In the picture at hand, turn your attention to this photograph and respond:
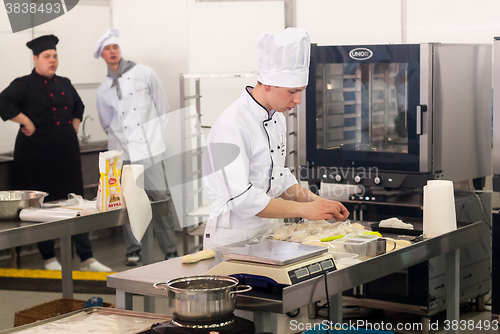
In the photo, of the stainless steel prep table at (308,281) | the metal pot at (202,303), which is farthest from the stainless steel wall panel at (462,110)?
the metal pot at (202,303)

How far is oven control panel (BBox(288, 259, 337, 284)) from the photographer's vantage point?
176cm

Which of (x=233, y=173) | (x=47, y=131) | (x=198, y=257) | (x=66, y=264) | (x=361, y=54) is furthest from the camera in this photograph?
(x=47, y=131)

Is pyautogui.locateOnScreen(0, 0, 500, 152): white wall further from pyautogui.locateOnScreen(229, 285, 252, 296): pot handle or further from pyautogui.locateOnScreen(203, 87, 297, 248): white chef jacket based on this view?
pyautogui.locateOnScreen(229, 285, 252, 296): pot handle

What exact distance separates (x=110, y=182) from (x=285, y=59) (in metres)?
1.11

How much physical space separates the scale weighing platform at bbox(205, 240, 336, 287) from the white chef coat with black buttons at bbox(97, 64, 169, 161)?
3.45 meters

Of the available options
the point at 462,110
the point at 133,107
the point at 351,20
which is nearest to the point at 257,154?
the point at 462,110

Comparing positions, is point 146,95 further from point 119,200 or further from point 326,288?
point 326,288

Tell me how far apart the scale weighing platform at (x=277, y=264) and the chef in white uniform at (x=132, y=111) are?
3329 mm

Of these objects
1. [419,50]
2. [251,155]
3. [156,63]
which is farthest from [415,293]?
[156,63]

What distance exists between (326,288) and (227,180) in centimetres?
65

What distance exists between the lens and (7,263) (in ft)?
17.5

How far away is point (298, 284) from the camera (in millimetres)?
1752

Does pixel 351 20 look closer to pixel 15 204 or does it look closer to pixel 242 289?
pixel 15 204

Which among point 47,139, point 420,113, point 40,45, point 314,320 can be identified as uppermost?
point 40,45
